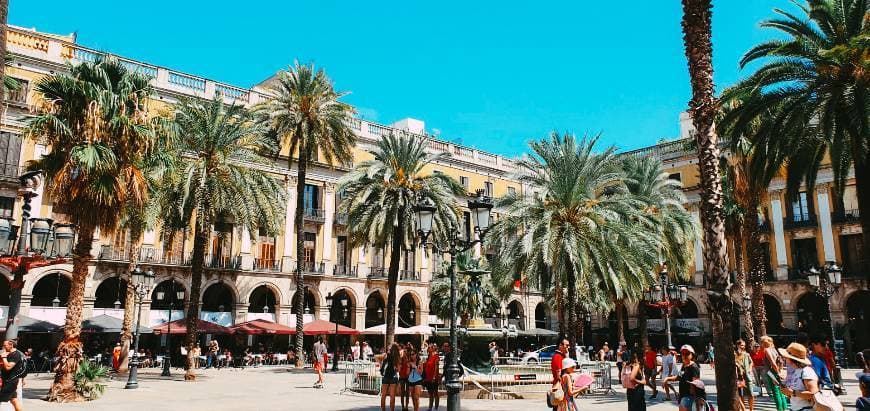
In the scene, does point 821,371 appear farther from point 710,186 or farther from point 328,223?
point 328,223

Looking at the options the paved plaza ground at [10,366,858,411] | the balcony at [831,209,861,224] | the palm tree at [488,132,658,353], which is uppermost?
the balcony at [831,209,861,224]

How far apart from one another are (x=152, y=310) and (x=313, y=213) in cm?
1112

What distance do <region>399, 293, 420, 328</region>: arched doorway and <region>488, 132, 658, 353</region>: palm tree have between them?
21.1 metres

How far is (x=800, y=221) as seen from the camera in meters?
42.1

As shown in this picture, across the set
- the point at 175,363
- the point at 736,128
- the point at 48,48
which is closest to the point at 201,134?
the point at 48,48

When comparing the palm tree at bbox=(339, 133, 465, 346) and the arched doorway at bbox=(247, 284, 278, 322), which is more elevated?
the palm tree at bbox=(339, 133, 465, 346)

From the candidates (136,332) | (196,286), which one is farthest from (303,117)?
(136,332)

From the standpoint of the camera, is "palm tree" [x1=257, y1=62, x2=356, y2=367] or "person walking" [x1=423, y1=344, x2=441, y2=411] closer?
"person walking" [x1=423, y1=344, x2=441, y2=411]

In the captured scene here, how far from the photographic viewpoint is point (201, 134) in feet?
80.7

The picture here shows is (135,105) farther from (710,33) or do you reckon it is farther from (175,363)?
(175,363)

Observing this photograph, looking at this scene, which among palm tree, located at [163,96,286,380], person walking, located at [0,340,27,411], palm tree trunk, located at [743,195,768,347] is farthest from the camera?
palm tree trunk, located at [743,195,768,347]

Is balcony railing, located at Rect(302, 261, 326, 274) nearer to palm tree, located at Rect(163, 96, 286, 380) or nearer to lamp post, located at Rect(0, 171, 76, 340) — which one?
palm tree, located at Rect(163, 96, 286, 380)

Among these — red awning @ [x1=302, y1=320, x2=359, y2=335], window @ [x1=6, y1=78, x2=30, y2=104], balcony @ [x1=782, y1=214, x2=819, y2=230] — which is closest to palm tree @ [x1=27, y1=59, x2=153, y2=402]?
window @ [x1=6, y1=78, x2=30, y2=104]

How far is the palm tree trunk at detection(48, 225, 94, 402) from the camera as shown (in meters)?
15.6
